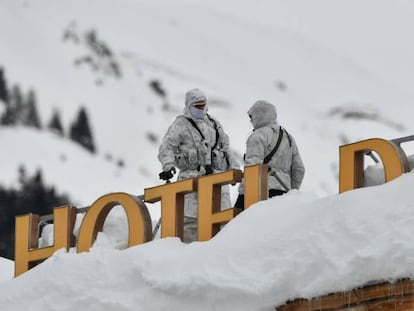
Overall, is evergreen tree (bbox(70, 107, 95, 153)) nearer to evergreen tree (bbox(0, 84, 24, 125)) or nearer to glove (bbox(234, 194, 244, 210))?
evergreen tree (bbox(0, 84, 24, 125))

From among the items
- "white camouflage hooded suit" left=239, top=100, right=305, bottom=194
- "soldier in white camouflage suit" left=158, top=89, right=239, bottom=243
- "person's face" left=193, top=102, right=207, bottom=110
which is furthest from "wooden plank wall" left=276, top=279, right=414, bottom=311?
"person's face" left=193, top=102, right=207, bottom=110

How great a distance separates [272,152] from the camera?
2105 cm

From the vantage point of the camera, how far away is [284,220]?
1912 cm

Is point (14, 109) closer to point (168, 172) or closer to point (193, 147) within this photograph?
point (193, 147)

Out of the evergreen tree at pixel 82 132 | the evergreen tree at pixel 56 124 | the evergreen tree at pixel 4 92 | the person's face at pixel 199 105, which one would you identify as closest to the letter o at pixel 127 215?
the person's face at pixel 199 105

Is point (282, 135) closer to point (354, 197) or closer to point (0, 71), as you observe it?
point (354, 197)

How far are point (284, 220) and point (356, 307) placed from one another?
1614 mm

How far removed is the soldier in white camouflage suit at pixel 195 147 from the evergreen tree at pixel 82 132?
11515 centimetres

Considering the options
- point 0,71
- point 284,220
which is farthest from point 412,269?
point 0,71

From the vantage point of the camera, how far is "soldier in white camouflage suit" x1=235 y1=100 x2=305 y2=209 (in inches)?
825

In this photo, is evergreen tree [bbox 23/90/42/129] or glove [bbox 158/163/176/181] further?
evergreen tree [bbox 23/90/42/129]

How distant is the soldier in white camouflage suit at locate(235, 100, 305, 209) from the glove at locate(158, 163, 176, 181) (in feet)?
3.37

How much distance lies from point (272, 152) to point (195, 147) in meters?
1.27

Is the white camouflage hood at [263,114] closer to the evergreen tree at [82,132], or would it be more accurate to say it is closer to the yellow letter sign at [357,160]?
the yellow letter sign at [357,160]
